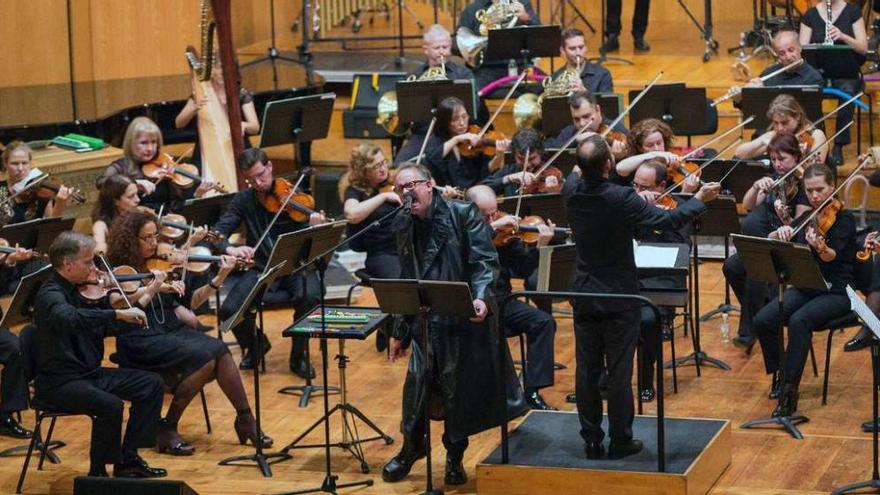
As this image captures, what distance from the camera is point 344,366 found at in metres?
6.83

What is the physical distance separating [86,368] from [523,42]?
175 inches

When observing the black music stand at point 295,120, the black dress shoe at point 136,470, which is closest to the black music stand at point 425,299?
the black dress shoe at point 136,470

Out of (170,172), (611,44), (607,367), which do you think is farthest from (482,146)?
(611,44)

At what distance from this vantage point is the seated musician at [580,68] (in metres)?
9.76

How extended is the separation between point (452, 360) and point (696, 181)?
77.0 inches

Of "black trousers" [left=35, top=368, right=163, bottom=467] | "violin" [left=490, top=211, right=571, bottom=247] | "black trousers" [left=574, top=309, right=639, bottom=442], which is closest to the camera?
"black trousers" [left=574, top=309, right=639, bottom=442]

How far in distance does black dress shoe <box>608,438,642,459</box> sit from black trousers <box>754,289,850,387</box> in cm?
116

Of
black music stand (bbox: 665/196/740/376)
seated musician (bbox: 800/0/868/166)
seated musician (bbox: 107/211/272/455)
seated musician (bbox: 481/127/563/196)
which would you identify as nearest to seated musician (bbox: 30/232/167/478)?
seated musician (bbox: 107/211/272/455)

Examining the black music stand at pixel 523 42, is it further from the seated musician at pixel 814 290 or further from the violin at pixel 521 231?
the seated musician at pixel 814 290

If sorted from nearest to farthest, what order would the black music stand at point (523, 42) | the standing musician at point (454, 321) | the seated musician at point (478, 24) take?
the standing musician at point (454, 321)
the black music stand at point (523, 42)
the seated musician at point (478, 24)

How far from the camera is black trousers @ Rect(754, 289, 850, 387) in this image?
723 centimetres

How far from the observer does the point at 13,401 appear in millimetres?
7488

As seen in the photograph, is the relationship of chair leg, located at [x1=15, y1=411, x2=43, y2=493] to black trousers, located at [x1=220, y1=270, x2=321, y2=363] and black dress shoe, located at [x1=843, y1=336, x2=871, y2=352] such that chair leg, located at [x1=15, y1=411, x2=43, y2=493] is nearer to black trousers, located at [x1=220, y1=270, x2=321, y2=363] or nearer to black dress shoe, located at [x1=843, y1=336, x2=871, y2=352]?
black trousers, located at [x1=220, y1=270, x2=321, y2=363]

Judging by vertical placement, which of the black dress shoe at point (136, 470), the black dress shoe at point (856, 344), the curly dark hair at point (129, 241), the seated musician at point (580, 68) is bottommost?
the black dress shoe at point (136, 470)
